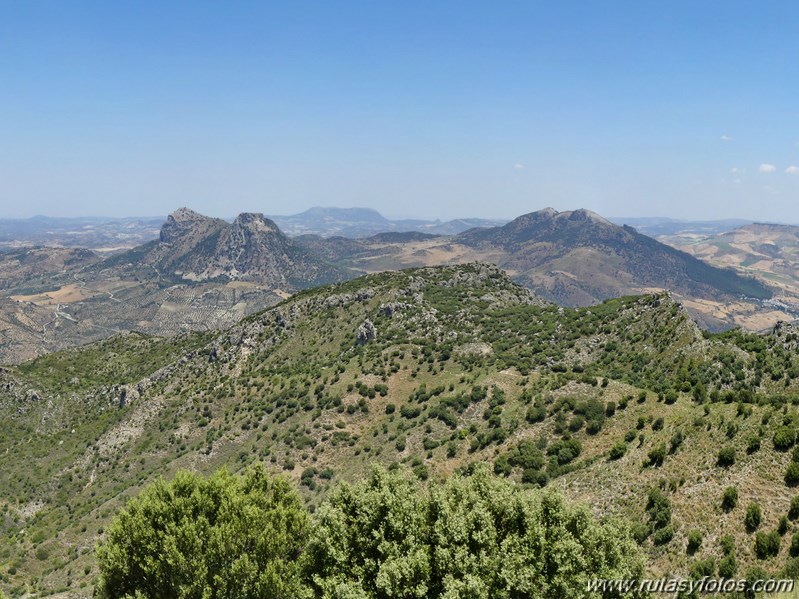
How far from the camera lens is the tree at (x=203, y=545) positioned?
88.4 feet

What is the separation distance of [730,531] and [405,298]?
306ft

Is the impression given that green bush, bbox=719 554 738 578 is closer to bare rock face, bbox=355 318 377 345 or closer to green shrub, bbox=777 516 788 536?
green shrub, bbox=777 516 788 536

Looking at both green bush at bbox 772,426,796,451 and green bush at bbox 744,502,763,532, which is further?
green bush at bbox 772,426,796,451

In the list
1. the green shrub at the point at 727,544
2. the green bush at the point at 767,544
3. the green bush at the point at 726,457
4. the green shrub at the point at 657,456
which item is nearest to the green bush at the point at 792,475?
the green bush at the point at 726,457

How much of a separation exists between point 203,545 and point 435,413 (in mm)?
44432

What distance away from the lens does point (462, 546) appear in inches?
932

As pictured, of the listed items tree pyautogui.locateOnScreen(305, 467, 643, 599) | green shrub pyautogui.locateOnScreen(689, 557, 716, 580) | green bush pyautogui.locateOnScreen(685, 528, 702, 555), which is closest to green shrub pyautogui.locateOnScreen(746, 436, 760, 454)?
green bush pyautogui.locateOnScreen(685, 528, 702, 555)

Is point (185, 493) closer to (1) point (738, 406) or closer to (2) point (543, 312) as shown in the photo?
(1) point (738, 406)

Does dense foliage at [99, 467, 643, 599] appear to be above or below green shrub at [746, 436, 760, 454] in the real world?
below

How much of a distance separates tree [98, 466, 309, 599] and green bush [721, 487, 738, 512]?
2763cm

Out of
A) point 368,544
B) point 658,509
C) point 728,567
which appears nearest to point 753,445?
point 658,509

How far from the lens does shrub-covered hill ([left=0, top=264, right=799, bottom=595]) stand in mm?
32656

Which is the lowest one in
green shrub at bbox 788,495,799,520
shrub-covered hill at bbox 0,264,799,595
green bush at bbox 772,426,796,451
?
shrub-covered hill at bbox 0,264,799,595

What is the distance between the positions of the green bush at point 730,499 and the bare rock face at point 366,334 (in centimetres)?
7814
